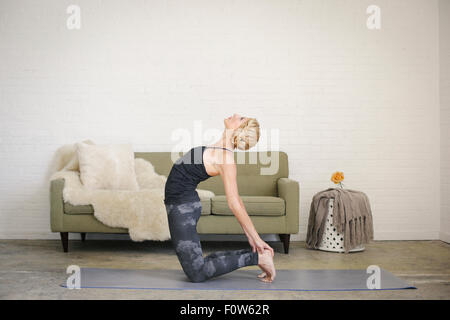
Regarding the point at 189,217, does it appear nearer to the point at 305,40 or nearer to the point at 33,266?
the point at 33,266

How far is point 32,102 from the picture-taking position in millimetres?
4980

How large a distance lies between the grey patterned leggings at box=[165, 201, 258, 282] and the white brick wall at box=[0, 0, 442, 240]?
218 centimetres

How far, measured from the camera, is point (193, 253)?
287cm

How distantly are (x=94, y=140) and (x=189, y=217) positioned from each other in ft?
8.11

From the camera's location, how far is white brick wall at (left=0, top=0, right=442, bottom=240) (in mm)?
4984

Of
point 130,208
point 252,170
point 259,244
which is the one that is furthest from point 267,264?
point 252,170

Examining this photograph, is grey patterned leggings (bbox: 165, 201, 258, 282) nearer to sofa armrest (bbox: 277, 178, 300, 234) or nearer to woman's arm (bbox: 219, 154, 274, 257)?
woman's arm (bbox: 219, 154, 274, 257)

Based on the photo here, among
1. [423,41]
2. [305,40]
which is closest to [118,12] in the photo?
[305,40]

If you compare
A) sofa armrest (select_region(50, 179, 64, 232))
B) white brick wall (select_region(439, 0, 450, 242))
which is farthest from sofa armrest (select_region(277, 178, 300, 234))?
sofa armrest (select_region(50, 179, 64, 232))

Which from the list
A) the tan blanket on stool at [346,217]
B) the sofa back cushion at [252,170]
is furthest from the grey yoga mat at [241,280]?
the sofa back cushion at [252,170]

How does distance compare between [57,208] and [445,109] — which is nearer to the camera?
[57,208]

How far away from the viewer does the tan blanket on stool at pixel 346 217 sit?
4.23 meters

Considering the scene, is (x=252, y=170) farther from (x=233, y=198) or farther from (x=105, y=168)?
(x=233, y=198)

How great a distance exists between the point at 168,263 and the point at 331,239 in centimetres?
157
